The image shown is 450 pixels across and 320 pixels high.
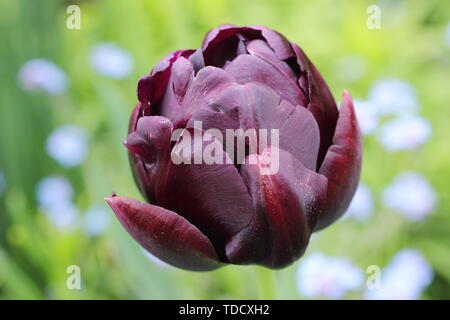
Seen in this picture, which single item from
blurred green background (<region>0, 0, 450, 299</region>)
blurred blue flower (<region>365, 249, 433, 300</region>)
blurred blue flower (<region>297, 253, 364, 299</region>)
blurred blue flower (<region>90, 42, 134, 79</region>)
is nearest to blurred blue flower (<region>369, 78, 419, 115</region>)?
blurred green background (<region>0, 0, 450, 299</region>)

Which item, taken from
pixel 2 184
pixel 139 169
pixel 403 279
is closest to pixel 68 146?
pixel 2 184

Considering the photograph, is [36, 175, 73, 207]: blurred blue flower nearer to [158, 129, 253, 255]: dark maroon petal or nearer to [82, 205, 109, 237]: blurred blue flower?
[82, 205, 109, 237]: blurred blue flower

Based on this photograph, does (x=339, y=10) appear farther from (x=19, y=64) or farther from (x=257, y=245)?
(x=257, y=245)

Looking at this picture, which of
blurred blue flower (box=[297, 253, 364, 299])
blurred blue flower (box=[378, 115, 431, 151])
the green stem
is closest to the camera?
the green stem

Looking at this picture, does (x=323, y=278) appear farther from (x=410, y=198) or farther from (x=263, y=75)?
(x=263, y=75)

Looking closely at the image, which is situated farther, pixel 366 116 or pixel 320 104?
pixel 366 116

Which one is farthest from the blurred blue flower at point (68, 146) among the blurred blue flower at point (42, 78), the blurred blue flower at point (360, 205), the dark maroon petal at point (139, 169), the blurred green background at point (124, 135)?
the dark maroon petal at point (139, 169)
